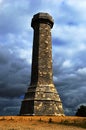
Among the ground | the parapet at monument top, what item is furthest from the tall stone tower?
the ground

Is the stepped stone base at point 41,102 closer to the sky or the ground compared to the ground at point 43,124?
closer to the sky

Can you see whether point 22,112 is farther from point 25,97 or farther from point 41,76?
point 41,76

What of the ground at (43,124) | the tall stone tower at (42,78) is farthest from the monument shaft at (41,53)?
the ground at (43,124)

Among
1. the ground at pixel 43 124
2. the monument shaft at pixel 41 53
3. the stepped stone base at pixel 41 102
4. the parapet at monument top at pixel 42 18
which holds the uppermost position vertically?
the parapet at monument top at pixel 42 18

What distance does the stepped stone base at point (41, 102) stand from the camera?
96.3 feet

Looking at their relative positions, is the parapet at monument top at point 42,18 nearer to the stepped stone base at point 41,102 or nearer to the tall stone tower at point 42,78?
the tall stone tower at point 42,78

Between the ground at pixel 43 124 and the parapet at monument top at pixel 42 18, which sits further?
the parapet at monument top at pixel 42 18

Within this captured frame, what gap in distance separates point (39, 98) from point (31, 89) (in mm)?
1663

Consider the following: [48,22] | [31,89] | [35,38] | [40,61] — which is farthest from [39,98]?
[48,22]

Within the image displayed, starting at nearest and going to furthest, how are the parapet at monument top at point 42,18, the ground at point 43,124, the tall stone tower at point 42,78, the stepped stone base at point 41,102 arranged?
the ground at point 43,124 → the stepped stone base at point 41,102 → the tall stone tower at point 42,78 → the parapet at monument top at point 42,18

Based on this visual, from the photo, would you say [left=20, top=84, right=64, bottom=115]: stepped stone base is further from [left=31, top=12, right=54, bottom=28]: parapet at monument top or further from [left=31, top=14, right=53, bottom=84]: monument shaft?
[left=31, top=12, right=54, bottom=28]: parapet at monument top

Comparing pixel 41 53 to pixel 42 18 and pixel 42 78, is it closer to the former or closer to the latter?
pixel 42 78

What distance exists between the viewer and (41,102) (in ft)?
97.2

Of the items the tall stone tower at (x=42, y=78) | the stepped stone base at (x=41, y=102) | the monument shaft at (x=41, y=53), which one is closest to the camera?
the stepped stone base at (x=41, y=102)
